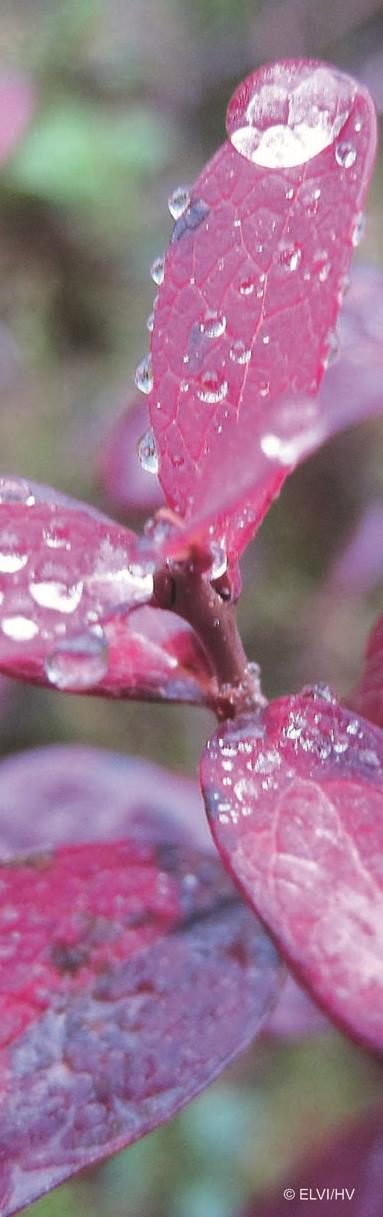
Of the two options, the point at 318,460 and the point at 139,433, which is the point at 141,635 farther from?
the point at 318,460

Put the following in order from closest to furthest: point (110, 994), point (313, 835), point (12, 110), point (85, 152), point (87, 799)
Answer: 1. point (313, 835)
2. point (110, 994)
3. point (87, 799)
4. point (12, 110)
5. point (85, 152)

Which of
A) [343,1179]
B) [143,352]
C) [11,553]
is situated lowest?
[343,1179]

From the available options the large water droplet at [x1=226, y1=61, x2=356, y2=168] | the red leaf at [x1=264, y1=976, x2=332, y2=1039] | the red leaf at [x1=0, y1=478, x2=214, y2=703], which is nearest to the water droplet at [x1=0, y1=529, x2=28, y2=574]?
the red leaf at [x1=0, y1=478, x2=214, y2=703]

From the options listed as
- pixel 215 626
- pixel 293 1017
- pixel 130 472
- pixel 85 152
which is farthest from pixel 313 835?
pixel 85 152

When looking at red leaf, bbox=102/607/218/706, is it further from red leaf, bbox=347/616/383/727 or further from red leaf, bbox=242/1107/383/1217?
red leaf, bbox=242/1107/383/1217

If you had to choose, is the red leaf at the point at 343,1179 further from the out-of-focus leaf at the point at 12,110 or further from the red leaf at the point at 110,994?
the out-of-focus leaf at the point at 12,110

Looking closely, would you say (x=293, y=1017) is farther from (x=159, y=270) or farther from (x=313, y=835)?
(x=159, y=270)
